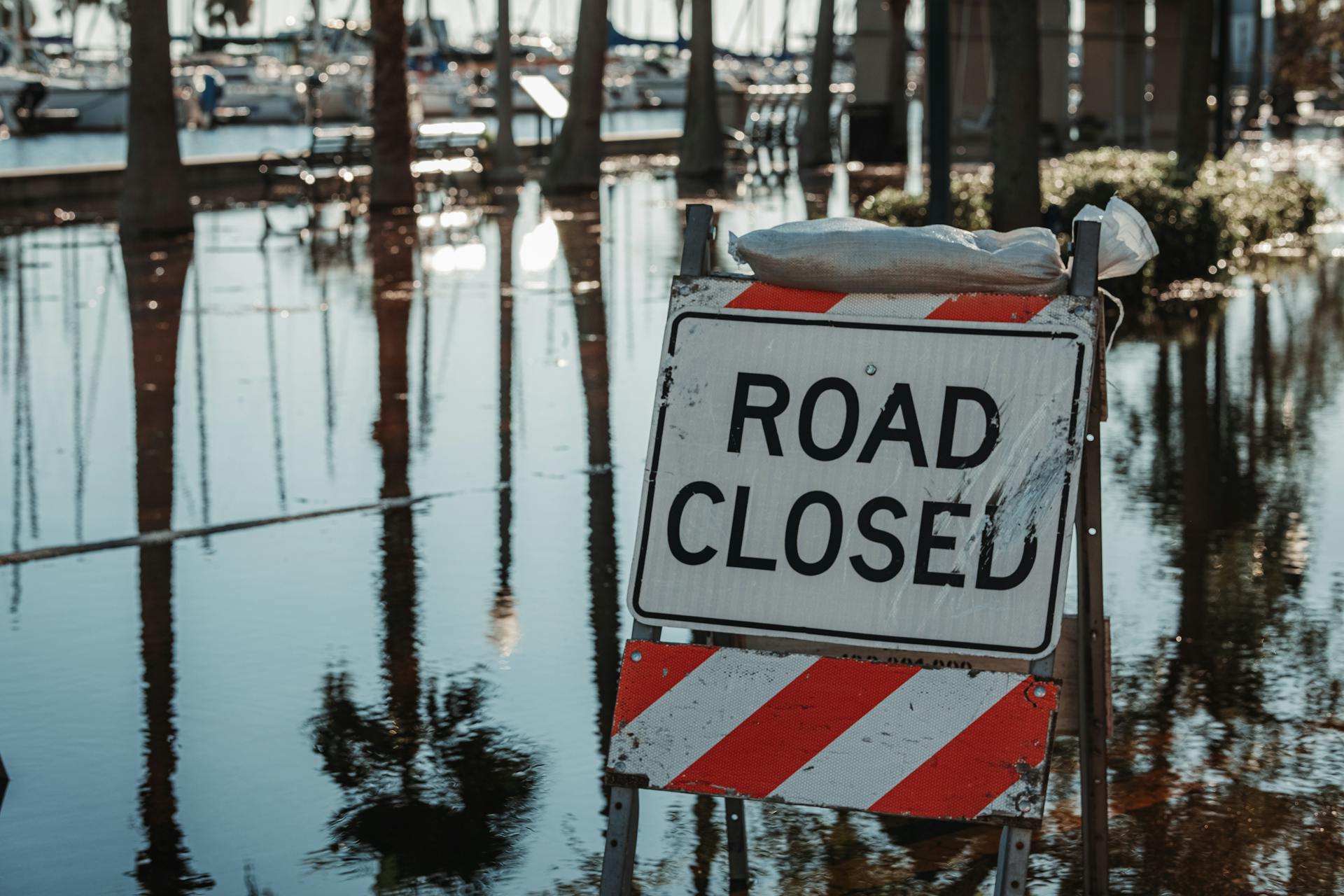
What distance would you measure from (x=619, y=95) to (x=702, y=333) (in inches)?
3365

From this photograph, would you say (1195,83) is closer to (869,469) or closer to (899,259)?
(899,259)

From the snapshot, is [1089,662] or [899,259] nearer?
[899,259]

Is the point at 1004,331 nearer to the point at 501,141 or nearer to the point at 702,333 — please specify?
the point at 702,333

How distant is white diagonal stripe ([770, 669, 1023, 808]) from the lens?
12.4ft

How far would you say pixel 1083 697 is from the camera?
169 inches

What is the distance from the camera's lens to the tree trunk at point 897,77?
3803cm

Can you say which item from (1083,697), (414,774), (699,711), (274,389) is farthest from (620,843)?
(274,389)

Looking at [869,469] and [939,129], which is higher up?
[939,129]

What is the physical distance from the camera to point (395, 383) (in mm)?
12000

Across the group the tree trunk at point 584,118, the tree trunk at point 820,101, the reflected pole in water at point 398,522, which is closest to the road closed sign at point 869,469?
the reflected pole in water at point 398,522

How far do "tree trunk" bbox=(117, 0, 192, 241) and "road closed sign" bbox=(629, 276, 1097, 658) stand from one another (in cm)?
1720

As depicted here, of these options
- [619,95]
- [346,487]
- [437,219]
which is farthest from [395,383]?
[619,95]

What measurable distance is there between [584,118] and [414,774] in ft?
75.5

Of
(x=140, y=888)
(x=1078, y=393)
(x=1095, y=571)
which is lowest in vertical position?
(x=140, y=888)
